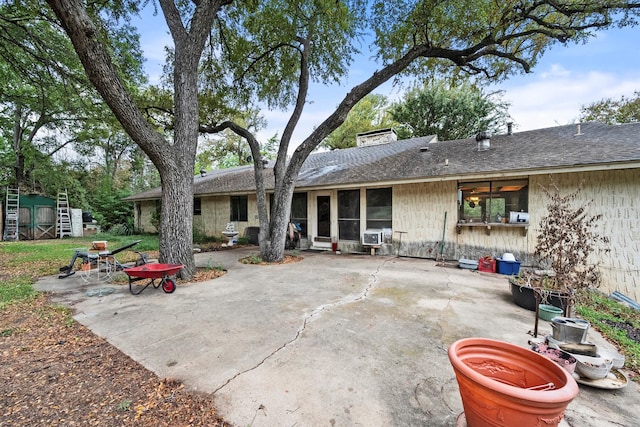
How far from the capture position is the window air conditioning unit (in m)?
8.21

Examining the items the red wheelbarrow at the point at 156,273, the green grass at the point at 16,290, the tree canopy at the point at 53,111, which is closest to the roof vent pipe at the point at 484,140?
the red wheelbarrow at the point at 156,273

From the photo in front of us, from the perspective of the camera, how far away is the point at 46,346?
2.84 metres

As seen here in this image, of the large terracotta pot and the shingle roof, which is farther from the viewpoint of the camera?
the shingle roof

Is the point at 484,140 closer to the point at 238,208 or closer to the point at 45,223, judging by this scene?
the point at 238,208

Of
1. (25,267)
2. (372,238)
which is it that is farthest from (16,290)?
(372,238)

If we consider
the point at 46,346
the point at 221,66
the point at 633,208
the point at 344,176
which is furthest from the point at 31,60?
the point at 633,208

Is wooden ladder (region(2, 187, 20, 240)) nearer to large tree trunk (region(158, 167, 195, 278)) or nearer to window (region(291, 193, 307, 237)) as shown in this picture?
large tree trunk (region(158, 167, 195, 278))

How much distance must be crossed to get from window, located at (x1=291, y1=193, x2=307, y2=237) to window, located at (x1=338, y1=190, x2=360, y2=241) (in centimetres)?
148

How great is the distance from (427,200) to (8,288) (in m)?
9.53

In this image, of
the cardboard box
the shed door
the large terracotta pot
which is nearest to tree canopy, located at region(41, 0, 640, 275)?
the cardboard box

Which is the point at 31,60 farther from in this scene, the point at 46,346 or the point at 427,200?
the point at 427,200

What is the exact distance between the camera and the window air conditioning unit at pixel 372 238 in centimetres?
821

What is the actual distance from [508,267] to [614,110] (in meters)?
16.3

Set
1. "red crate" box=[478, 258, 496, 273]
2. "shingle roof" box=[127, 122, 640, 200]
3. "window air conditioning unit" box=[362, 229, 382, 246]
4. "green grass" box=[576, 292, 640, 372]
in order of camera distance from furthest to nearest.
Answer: "window air conditioning unit" box=[362, 229, 382, 246]
"red crate" box=[478, 258, 496, 273]
"shingle roof" box=[127, 122, 640, 200]
"green grass" box=[576, 292, 640, 372]
